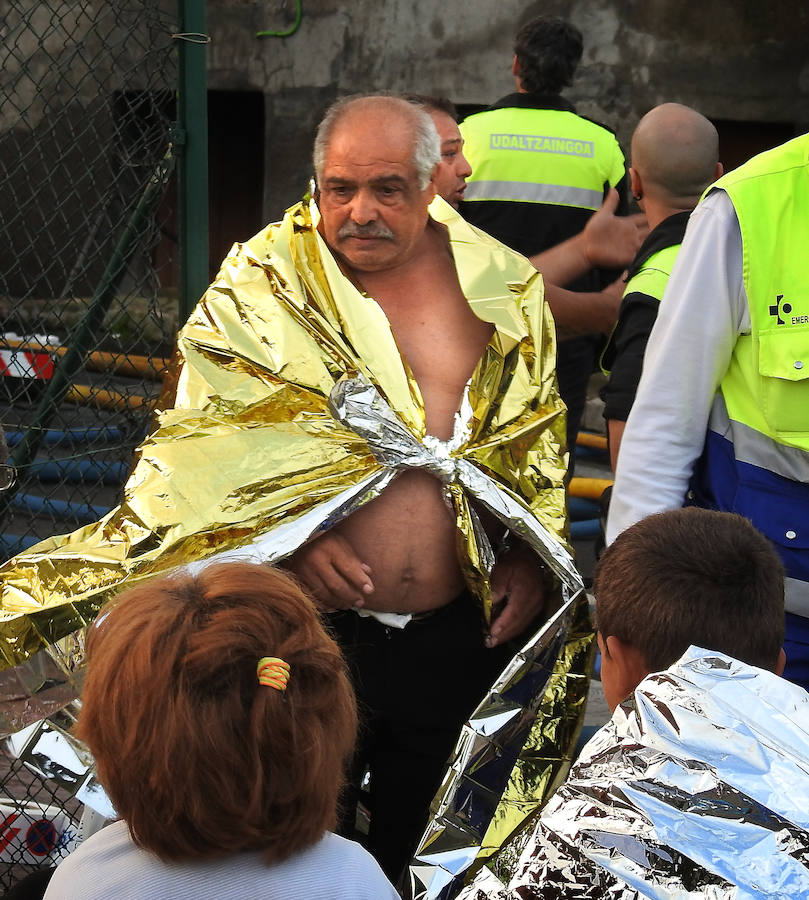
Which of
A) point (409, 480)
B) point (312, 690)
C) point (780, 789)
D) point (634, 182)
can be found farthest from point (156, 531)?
point (634, 182)

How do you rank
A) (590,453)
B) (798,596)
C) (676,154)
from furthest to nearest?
(590,453) → (676,154) → (798,596)

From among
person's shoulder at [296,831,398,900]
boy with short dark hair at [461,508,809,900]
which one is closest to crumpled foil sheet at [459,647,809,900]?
boy with short dark hair at [461,508,809,900]

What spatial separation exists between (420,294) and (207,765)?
1466mm

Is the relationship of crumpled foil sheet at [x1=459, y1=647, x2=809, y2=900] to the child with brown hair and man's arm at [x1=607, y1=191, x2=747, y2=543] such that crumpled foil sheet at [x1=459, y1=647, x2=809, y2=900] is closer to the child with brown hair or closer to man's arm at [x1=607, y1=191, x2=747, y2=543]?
the child with brown hair

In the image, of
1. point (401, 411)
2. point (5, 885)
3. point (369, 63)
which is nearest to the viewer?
point (401, 411)

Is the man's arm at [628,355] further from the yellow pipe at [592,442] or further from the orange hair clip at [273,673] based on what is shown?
the yellow pipe at [592,442]

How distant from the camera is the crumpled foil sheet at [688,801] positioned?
4.35ft

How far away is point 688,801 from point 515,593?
3.85 feet

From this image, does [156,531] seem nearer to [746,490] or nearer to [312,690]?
[312,690]

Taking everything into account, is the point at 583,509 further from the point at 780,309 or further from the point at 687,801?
the point at 687,801

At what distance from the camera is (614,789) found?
1.41m

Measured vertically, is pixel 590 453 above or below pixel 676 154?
below

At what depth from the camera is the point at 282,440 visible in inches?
93.8

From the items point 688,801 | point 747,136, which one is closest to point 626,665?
point 688,801
